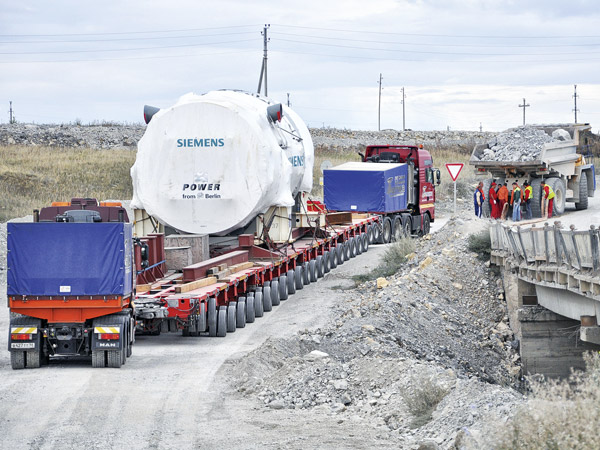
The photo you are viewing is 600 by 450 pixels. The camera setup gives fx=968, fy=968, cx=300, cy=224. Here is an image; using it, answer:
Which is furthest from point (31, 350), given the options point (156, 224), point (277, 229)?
point (277, 229)

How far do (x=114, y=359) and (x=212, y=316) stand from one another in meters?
3.33

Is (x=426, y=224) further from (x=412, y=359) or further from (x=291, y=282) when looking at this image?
(x=412, y=359)

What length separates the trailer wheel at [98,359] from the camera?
47.5ft

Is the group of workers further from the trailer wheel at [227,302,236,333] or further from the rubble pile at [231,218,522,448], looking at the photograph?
the trailer wheel at [227,302,236,333]

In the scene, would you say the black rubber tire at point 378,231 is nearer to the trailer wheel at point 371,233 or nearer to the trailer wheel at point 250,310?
the trailer wheel at point 371,233

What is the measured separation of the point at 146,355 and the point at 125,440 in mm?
5714

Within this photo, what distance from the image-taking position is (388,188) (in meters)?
31.8

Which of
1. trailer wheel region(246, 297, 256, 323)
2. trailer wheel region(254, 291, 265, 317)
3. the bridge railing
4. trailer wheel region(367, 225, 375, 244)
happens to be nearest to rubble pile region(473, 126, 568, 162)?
trailer wheel region(367, 225, 375, 244)

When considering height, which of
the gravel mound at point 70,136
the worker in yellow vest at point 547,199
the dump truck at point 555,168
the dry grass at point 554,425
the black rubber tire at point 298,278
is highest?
the gravel mound at point 70,136

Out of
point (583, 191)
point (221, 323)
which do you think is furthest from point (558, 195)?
point (221, 323)

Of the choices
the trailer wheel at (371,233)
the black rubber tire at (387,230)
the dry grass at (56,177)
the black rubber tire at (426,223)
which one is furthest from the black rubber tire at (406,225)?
the dry grass at (56,177)

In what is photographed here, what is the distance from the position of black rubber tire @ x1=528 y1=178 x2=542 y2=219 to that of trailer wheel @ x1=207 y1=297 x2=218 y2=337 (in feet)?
51.7

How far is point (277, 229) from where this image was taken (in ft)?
73.6

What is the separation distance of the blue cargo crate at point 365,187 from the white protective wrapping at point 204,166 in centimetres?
1081
